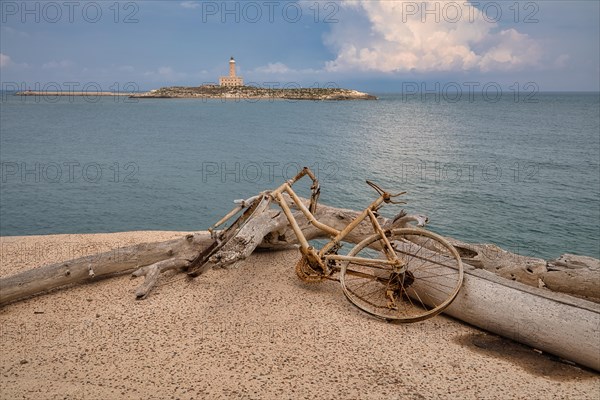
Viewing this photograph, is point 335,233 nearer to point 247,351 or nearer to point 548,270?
point 247,351

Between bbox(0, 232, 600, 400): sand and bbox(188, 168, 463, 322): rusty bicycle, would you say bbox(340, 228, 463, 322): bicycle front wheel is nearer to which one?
bbox(188, 168, 463, 322): rusty bicycle

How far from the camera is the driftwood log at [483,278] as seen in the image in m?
6.01

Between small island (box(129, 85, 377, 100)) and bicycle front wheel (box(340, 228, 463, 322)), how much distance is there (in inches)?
6122

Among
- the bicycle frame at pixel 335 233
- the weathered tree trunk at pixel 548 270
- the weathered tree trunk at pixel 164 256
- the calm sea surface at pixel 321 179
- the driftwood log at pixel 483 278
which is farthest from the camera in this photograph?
the calm sea surface at pixel 321 179

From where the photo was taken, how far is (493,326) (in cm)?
671

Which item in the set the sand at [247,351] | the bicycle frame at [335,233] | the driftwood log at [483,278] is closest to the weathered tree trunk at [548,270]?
the driftwood log at [483,278]

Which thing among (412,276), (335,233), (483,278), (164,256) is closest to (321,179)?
(164,256)

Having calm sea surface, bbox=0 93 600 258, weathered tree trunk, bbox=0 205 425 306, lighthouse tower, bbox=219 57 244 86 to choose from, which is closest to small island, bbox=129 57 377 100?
lighthouse tower, bbox=219 57 244 86

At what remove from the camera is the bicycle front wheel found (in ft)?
23.4

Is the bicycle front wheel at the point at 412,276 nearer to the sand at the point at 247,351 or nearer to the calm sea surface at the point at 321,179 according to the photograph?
the sand at the point at 247,351

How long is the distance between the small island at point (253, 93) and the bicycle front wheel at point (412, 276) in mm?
155502

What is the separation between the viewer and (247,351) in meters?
6.27

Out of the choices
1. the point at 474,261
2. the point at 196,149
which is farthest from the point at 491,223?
the point at 196,149

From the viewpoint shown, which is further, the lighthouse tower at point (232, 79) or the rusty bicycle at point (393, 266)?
the lighthouse tower at point (232, 79)
